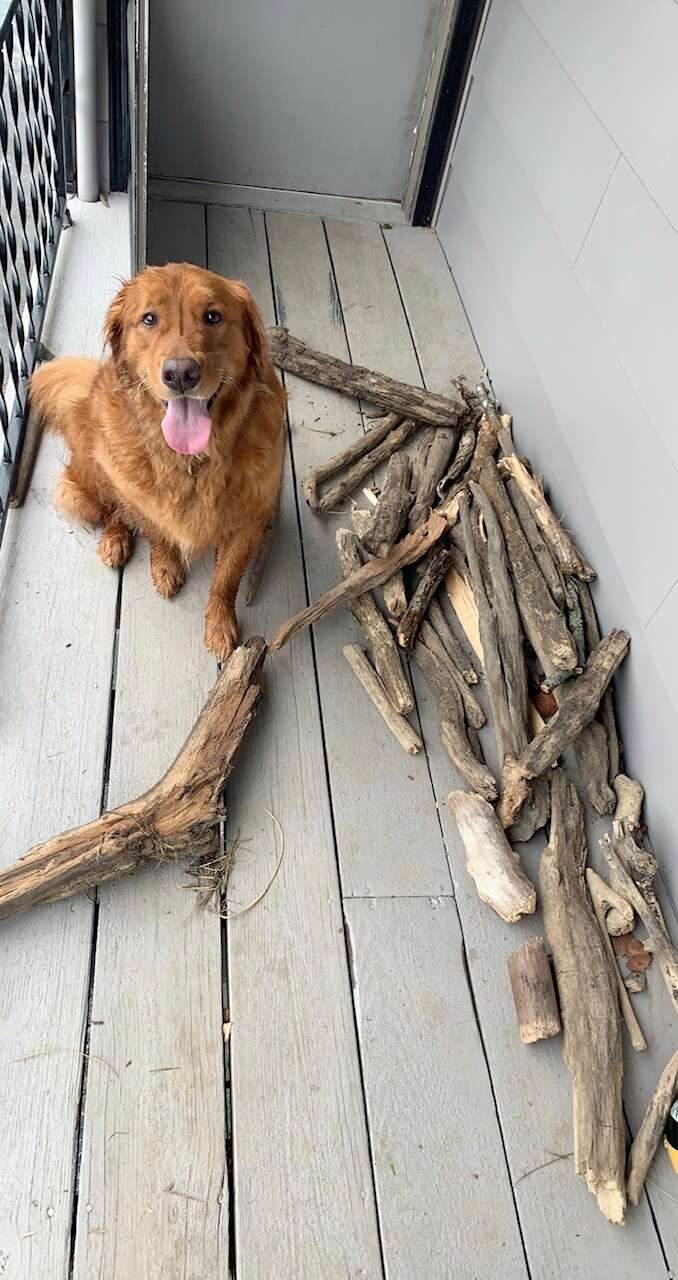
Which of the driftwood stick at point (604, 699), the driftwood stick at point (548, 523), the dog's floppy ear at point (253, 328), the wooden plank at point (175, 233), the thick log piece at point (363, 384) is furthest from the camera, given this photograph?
the wooden plank at point (175, 233)

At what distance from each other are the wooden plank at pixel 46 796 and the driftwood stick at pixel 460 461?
3.36 feet

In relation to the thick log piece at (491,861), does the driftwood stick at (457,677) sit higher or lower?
higher

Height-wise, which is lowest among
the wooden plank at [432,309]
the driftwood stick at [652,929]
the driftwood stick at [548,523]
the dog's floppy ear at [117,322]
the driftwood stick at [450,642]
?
the driftwood stick at [652,929]

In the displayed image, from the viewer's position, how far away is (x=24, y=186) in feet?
8.70

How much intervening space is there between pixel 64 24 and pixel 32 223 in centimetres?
73

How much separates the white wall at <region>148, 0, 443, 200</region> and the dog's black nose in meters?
2.23

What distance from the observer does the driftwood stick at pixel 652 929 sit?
1.71 metres

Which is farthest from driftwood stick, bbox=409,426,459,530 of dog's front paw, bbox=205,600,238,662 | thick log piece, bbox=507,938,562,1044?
thick log piece, bbox=507,938,562,1044

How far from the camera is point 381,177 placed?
11.8ft

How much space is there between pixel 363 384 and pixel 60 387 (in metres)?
0.98

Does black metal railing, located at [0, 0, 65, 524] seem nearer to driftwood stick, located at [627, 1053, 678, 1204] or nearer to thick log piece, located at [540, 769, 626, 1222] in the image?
thick log piece, located at [540, 769, 626, 1222]

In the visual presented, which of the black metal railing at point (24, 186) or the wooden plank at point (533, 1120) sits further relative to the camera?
the black metal railing at point (24, 186)

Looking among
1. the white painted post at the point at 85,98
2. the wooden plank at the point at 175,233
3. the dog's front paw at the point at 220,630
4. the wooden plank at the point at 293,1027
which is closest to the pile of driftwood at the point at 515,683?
the dog's front paw at the point at 220,630

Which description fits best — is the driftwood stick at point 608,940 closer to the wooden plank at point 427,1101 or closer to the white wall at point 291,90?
the wooden plank at point 427,1101
